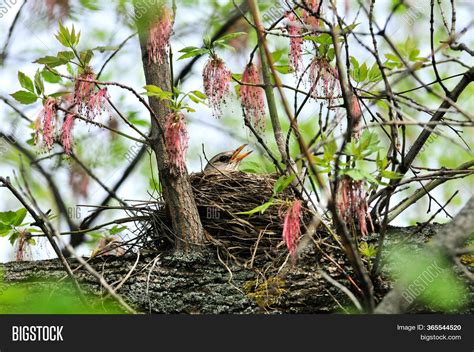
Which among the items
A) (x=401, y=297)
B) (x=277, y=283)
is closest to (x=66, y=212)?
A: (x=277, y=283)

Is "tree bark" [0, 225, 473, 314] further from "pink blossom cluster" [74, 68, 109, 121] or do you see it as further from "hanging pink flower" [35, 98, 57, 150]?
Result: "pink blossom cluster" [74, 68, 109, 121]

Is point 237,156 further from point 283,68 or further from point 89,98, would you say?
point 89,98

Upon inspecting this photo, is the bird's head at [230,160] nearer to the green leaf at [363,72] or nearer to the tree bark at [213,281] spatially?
the tree bark at [213,281]

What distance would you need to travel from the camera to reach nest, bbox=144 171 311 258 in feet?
15.7

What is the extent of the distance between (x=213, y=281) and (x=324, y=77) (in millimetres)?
1341

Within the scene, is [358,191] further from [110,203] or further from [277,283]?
[110,203]

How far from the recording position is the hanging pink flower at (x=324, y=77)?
169 inches

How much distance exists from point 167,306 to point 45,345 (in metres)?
0.80

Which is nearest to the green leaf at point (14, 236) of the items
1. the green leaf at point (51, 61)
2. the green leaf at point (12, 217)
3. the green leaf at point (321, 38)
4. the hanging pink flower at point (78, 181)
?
the green leaf at point (12, 217)

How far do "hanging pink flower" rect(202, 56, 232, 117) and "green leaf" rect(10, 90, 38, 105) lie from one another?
1000 mm

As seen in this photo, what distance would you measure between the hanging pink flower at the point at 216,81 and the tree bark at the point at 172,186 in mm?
361

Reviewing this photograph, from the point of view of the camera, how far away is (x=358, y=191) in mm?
3537

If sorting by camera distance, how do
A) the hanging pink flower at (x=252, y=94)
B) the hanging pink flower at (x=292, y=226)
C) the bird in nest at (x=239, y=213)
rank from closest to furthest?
1. the hanging pink flower at (x=292, y=226)
2. the hanging pink flower at (x=252, y=94)
3. the bird in nest at (x=239, y=213)

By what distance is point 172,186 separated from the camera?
15.4 ft
